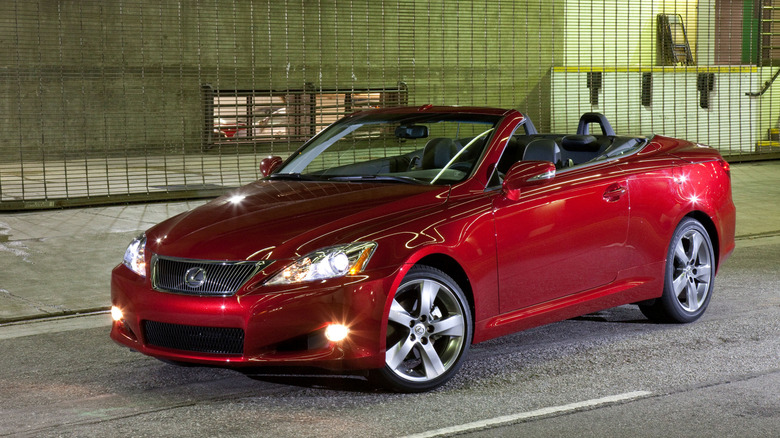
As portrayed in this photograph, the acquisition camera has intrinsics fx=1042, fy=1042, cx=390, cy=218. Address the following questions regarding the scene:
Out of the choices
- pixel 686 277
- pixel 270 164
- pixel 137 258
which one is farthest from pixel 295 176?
pixel 686 277

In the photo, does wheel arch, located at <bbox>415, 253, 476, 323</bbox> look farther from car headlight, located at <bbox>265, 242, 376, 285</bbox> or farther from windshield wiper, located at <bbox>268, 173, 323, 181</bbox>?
windshield wiper, located at <bbox>268, 173, 323, 181</bbox>

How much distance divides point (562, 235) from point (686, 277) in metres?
1.40

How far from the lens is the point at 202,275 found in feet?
15.9

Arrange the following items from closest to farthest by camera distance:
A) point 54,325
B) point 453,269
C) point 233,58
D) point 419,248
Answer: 1. point 419,248
2. point 453,269
3. point 54,325
4. point 233,58

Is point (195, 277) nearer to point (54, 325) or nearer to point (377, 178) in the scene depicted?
point (377, 178)

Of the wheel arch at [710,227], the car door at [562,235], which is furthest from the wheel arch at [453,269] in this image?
the wheel arch at [710,227]

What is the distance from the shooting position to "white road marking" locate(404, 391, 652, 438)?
14.6ft

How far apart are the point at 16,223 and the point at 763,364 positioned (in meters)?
8.18

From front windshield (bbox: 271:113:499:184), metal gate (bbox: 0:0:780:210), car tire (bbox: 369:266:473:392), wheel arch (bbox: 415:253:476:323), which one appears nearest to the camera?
car tire (bbox: 369:266:473:392)

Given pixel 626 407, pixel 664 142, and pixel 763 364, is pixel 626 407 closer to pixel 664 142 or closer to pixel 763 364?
pixel 763 364

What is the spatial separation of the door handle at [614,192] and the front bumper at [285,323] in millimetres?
1778

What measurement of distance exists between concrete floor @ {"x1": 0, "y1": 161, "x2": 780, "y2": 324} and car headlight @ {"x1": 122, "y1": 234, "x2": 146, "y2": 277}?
234 cm

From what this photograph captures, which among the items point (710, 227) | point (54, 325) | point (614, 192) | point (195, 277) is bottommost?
point (54, 325)

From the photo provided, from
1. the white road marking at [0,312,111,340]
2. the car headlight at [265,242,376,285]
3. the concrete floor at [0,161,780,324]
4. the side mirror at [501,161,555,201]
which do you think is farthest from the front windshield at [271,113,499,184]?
the concrete floor at [0,161,780,324]
